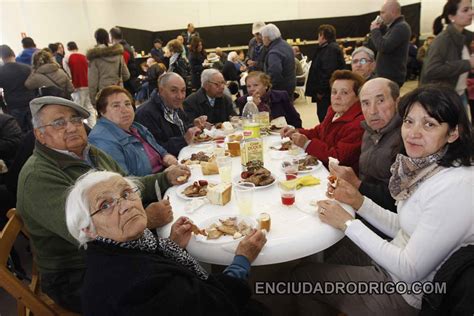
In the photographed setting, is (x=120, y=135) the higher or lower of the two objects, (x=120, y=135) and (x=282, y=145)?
the higher

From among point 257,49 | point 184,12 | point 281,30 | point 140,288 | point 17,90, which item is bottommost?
point 140,288

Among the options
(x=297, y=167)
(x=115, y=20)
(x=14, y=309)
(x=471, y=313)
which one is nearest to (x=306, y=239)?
(x=471, y=313)

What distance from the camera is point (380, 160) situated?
6.22ft

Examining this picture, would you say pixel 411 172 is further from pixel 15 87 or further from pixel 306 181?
pixel 15 87

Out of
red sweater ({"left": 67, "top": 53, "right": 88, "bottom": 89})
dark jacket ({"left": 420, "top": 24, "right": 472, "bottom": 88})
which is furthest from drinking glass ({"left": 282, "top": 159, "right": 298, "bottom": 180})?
red sweater ({"left": 67, "top": 53, "right": 88, "bottom": 89})

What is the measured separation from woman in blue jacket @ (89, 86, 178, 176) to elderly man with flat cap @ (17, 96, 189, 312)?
1.34 ft

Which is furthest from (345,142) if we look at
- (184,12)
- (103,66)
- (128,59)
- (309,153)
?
(184,12)

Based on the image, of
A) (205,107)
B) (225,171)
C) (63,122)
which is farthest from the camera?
(205,107)

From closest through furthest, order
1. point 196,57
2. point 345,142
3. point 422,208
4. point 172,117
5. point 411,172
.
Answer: point 422,208
point 411,172
point 345,142
point 172,117
point 196,57

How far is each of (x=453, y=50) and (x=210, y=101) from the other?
95.7 inches

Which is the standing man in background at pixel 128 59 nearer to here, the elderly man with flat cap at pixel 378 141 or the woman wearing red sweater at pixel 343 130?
the woman wearing red sweater at pixel 343 130

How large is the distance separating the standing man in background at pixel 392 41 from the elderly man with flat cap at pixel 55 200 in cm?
327

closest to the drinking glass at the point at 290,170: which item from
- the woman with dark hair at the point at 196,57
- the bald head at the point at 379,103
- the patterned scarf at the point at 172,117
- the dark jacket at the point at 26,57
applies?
the bald head at the point at 379,103

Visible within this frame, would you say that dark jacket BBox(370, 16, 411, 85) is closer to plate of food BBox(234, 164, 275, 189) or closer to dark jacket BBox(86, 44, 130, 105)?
plate of food BBox(234, 164, 275, 189)
